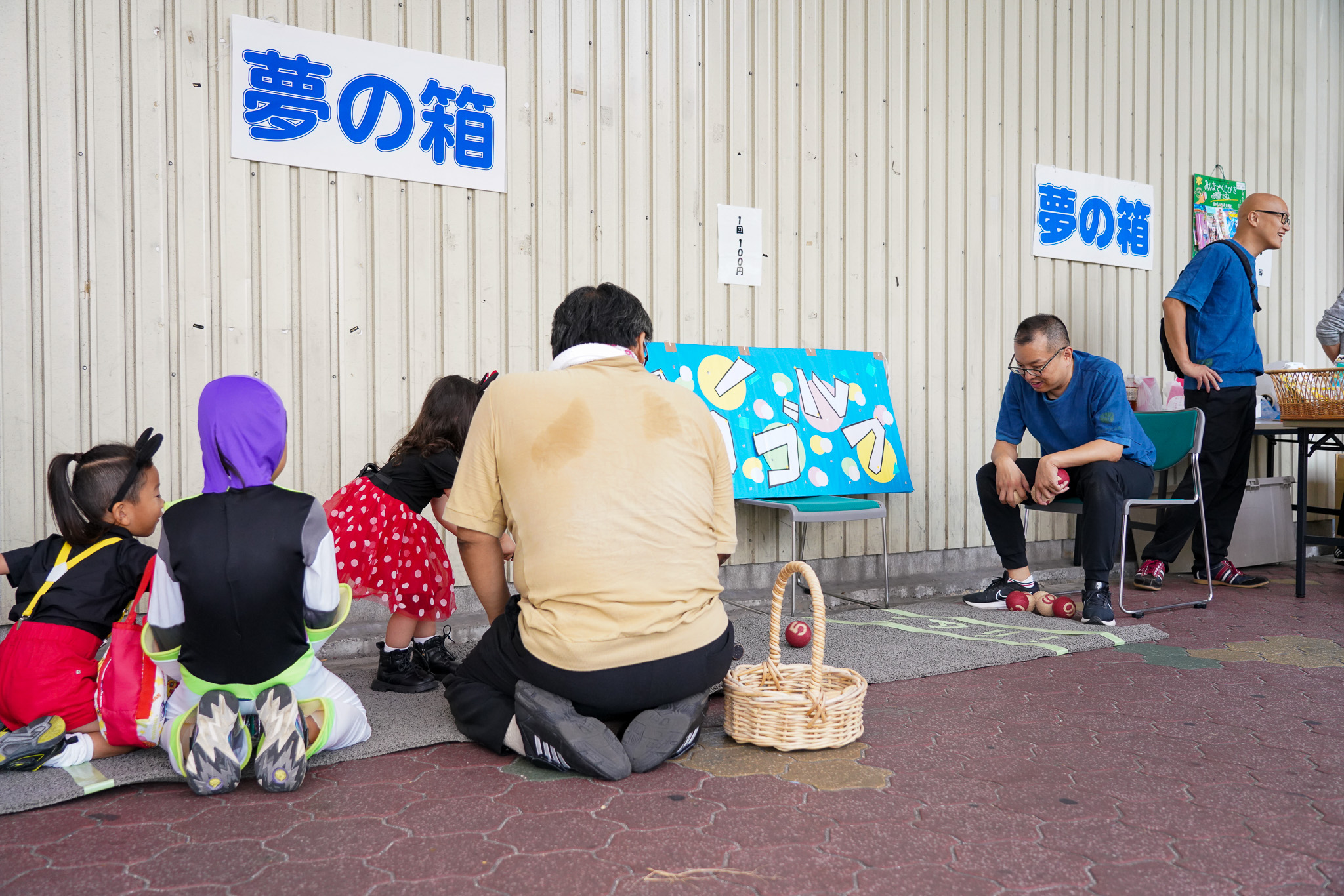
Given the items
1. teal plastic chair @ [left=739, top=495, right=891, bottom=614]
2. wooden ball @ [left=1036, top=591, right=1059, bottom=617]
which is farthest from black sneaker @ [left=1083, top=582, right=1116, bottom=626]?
teal plastic chair @ [left=739, top=495, right=891, bottom=614]

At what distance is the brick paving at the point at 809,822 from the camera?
172 centimetres

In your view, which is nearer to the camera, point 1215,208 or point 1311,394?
point 1311,394

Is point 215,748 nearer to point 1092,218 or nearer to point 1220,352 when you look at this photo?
point 1220,352

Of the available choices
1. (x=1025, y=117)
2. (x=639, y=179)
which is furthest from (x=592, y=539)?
(x=1025, y=117)

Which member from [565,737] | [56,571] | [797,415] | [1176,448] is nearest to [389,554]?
[56,571]

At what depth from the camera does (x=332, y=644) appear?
366 cm

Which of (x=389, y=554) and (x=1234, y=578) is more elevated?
(x=389, y=554)

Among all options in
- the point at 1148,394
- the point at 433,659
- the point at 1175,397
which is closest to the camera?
the point at 433,659

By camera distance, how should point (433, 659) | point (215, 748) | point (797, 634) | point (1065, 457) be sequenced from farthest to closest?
point (1065, 457) → point (797, 634) → point (433, 659) → point (215, 748)

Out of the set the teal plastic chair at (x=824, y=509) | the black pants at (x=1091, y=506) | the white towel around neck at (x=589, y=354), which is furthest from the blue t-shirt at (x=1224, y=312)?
the white towel around neck at (x=589, y=354)

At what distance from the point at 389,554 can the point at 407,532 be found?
97 millimetres

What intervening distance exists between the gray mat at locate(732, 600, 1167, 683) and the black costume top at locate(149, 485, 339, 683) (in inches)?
66.9

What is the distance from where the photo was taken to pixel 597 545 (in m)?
2.23

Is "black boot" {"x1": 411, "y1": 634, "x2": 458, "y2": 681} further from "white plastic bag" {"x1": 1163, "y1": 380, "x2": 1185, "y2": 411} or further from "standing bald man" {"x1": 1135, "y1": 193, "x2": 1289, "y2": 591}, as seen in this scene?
"white plastic bag" {"x1": 1163, "y1": 380, "x2": 1185, "y2": 411}
